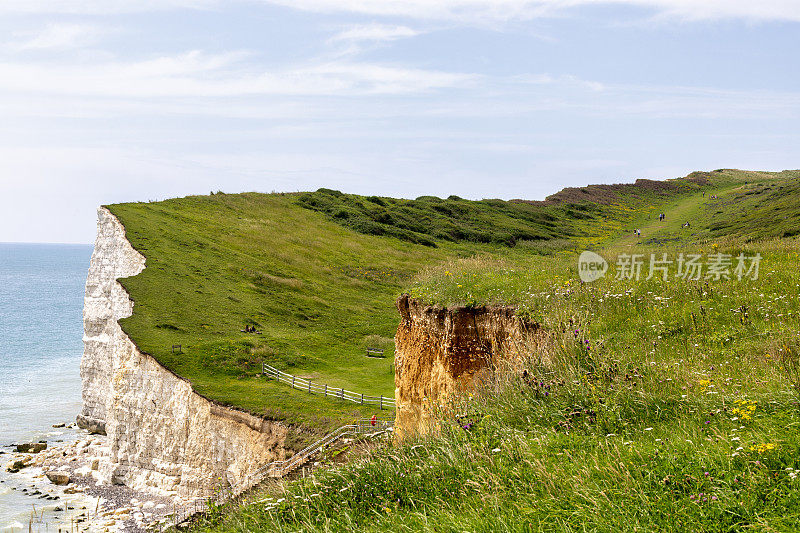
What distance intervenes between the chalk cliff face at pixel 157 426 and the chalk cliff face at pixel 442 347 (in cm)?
956

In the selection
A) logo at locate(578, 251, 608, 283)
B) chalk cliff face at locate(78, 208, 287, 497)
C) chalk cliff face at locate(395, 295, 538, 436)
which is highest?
logo at locate(578, 251, 608, 283)

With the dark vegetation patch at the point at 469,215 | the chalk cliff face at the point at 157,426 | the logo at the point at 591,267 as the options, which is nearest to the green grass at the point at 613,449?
the logo at the point at 591,267

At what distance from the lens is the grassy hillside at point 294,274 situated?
36.8 metres

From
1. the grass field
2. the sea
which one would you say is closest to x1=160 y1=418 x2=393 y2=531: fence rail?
the sea

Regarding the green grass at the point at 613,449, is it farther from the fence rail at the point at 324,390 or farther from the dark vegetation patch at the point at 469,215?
the dark vegetation patch at the point at 469,215

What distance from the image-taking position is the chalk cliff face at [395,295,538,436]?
54.5 ft

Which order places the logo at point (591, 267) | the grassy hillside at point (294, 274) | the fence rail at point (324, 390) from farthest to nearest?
the grassy hillside at point (294, 274) → the fence rail at point (324, 390) → the logo at point (591, 267)

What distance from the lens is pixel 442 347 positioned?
19.0 meters

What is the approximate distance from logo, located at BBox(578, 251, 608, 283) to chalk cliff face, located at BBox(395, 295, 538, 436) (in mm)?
2519

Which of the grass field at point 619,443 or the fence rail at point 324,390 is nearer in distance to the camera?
the grass field at point 619,443

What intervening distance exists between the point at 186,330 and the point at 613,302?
3265cm

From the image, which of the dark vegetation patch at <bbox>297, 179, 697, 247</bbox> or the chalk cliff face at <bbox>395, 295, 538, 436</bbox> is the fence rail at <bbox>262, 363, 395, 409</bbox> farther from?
the dark vegetation patch at <bbox>297, 179, 697, 247</bbox>

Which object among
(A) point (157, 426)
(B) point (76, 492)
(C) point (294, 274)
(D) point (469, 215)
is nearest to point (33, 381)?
(C) point (294, 274)

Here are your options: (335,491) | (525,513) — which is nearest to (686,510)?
(525,513)
